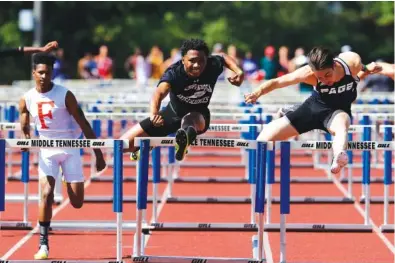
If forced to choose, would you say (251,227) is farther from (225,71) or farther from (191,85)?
(225,71)

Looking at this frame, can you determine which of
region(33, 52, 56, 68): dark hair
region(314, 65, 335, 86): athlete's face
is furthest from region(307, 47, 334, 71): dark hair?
region(33, 52, 56, 68): dark hair

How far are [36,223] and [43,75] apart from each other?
3.15 meters

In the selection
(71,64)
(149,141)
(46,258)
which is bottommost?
(46,258)

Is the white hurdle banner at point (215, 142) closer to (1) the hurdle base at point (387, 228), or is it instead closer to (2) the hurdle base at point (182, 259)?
(2) the hurdle base at point (182, 259)

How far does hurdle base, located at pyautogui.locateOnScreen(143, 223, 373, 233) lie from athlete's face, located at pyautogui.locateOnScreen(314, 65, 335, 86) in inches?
100

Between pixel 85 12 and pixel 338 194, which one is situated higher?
pixel 85 12

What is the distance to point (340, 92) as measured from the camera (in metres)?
11.5

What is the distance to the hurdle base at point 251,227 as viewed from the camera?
44.0 ft

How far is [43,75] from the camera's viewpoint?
37.2ft

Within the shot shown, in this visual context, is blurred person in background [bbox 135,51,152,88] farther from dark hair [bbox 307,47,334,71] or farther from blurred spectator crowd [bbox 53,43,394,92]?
dark hair [bbox 307,47,334,71]

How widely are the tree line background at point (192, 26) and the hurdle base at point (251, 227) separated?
42.7m

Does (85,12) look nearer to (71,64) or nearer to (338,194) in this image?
(71,64)

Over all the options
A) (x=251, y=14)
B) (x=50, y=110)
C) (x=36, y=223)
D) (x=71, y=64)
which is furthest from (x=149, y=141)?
(x=251, y=14)

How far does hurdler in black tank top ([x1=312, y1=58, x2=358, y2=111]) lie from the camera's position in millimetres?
11391
